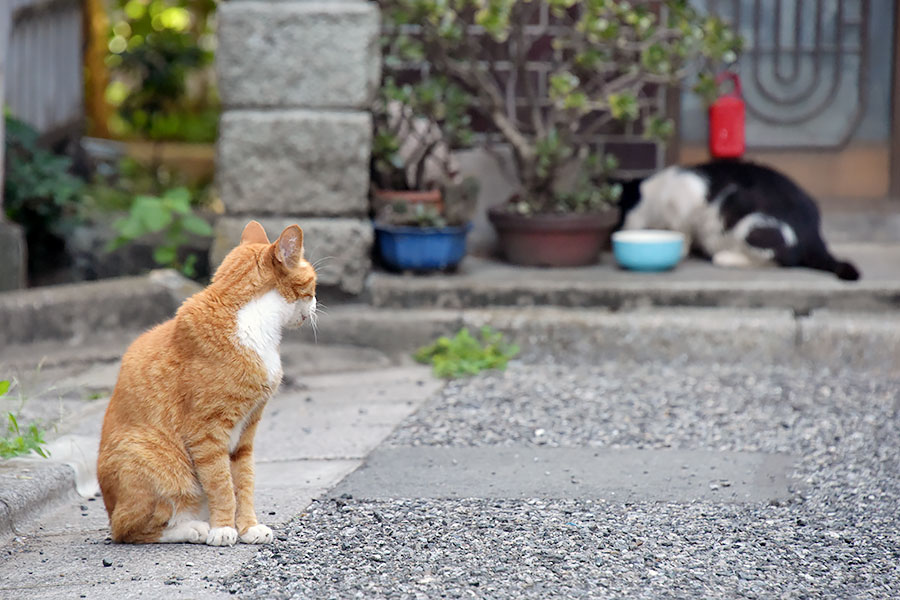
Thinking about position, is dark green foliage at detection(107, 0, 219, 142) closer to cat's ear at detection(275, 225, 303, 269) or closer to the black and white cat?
the black and white cat

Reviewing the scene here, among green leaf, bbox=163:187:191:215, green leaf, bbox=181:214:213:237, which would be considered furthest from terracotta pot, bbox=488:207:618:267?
green leaf, bbox=163:187:191:215

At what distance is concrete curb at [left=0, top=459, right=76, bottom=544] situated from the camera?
3.07 m

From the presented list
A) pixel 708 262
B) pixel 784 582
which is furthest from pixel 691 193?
pixel 784 582

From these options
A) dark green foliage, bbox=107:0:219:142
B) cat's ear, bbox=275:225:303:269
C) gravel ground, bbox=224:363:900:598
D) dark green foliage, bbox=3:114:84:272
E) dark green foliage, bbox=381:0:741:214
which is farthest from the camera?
dark green foliage, bbox=107:0:219:142

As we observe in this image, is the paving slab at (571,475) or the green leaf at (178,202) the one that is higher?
the green leaf at (178,202)

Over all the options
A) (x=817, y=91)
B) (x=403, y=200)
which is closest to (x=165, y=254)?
(x=403, y=200)

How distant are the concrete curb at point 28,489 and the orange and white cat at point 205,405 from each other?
39cm

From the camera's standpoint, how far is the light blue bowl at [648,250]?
17.6ft

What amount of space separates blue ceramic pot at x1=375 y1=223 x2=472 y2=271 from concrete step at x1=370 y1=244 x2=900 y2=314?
7cm

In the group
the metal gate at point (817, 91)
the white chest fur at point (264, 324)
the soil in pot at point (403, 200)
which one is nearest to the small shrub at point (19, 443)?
the white chest fur at point (264, 324)

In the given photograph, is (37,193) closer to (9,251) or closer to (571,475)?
(9,251)

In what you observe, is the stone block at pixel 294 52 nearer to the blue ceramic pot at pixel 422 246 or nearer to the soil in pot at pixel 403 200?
the soil in pot at pixel 403 200

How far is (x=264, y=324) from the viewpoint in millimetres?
2859

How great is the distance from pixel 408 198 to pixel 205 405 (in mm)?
2689
